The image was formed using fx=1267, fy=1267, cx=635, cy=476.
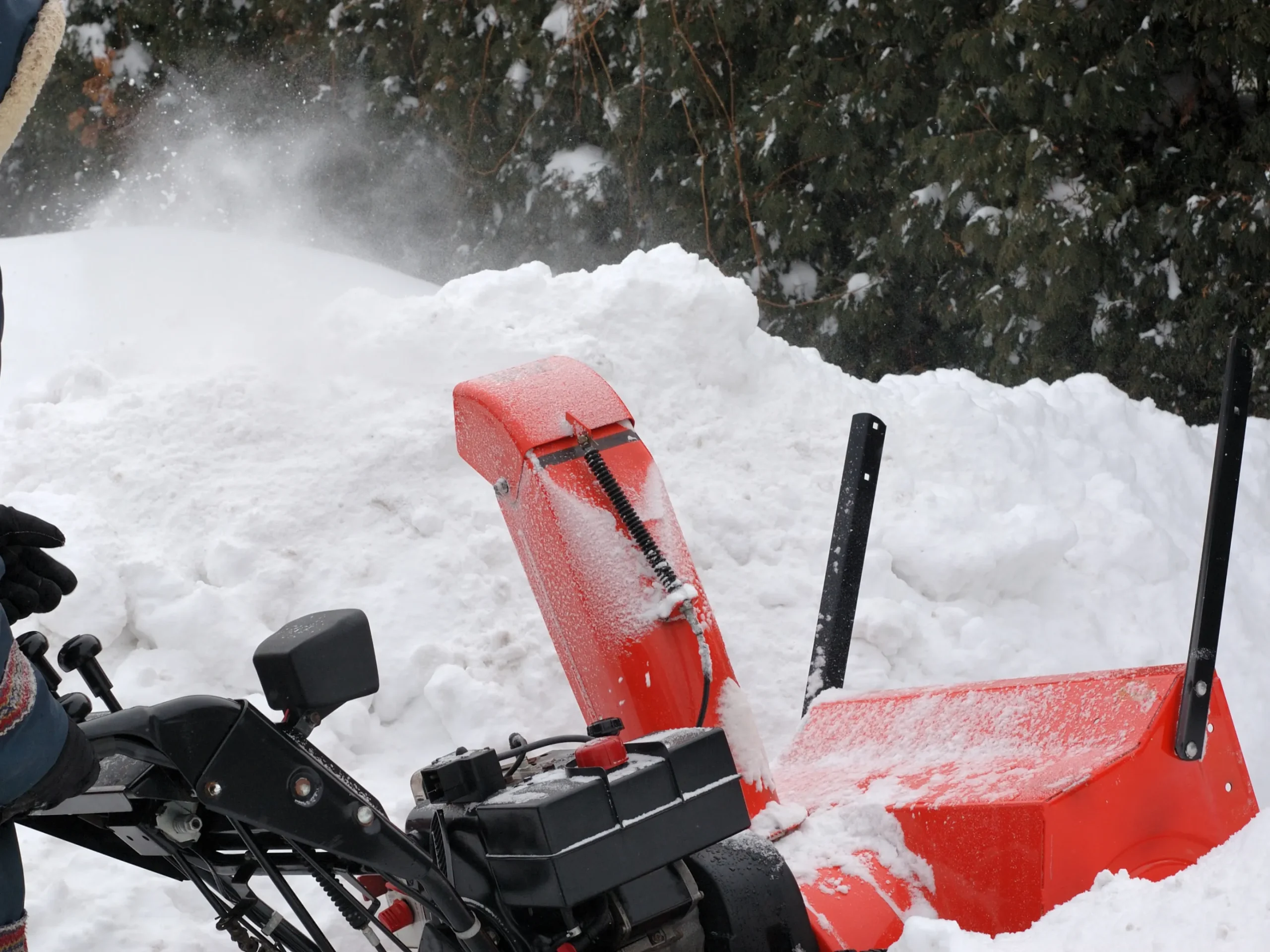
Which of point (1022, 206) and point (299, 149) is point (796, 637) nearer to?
point (1022, 206)

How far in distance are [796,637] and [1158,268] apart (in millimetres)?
3895

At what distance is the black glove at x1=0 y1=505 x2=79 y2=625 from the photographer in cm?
177

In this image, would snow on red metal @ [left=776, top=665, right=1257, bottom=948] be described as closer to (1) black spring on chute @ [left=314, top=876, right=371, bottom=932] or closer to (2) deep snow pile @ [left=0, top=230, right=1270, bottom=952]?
(1) black spring on chute @ [left=314, top=876, right=371, bottom=932]

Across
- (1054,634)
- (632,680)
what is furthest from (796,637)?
(632,680)

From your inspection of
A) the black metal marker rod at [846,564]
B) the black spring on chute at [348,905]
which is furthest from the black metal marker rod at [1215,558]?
the black spring on chute at [348,905]

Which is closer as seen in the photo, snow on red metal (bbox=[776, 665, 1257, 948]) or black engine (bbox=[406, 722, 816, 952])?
black engine (bbox=[406, 722, 816, 952])

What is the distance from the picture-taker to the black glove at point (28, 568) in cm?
177

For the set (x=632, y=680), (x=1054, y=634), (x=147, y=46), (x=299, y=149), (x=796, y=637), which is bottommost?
(x=1054, y=634)

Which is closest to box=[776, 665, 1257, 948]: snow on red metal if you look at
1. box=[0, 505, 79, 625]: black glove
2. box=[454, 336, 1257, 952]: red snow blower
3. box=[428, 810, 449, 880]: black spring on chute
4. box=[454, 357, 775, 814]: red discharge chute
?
box=[454, 336, 1257, 952]: red snow blower

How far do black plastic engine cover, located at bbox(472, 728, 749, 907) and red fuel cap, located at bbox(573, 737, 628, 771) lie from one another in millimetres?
12

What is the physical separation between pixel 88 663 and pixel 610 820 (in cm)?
68

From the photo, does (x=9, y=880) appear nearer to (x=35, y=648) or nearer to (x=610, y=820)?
(x=35, y=648)

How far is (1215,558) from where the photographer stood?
82.9 inches

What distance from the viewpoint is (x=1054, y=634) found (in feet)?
11.6
